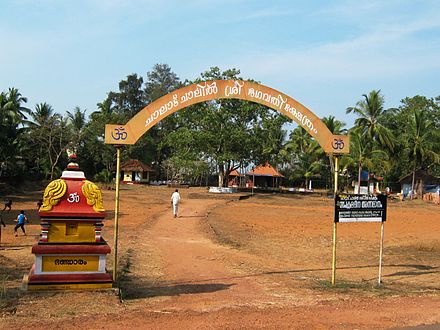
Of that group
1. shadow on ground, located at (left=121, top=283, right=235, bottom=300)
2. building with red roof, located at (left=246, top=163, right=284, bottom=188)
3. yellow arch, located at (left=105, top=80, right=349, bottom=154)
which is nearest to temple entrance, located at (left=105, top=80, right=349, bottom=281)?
yellow arch, located at (left=105, top=80, right=349, bottom=154)

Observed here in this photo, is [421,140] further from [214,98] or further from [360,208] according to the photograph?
[214,98]

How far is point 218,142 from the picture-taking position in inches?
1777

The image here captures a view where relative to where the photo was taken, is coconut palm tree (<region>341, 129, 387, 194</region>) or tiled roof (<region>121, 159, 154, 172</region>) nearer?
coconut palm tree (<region>341, 129, 387, 194</region>)

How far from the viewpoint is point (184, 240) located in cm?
1644

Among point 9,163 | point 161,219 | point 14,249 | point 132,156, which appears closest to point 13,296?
point 14,249

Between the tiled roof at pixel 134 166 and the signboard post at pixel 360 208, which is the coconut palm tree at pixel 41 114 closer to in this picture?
the tiled roof at pixel 134 166

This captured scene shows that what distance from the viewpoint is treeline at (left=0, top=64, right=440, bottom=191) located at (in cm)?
4472

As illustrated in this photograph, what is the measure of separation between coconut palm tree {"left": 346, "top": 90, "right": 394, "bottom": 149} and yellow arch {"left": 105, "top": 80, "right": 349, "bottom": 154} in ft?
139

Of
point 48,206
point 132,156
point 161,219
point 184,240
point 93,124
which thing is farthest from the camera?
point 132,156

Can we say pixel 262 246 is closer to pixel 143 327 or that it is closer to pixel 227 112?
pixel 143 327

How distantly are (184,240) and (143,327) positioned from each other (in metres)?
10.3

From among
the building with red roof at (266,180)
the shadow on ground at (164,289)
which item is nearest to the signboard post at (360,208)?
the shadow on ground at (164,289)

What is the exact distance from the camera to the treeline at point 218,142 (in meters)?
44.7

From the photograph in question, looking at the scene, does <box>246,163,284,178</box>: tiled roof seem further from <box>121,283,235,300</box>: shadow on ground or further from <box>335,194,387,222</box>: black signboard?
<box>121,283,235,300</box>: shadow on ground
